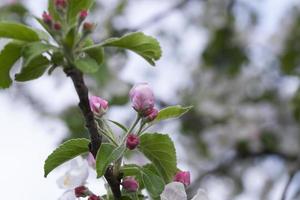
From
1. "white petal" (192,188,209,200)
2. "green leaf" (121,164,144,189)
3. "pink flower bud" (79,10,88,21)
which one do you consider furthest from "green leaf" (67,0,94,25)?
"white petal" (192,188,209,200)

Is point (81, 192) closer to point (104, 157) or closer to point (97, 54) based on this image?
point (104, 157)

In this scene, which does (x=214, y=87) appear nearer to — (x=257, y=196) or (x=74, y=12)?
(x=257, y=196)

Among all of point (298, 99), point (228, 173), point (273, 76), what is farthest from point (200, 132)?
point (298, 99)

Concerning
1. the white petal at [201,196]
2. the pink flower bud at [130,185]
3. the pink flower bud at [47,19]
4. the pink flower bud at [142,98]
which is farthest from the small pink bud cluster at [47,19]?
the white petal at [201,196]

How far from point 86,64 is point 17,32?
13 centimetres

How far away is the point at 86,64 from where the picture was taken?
43.1 inches

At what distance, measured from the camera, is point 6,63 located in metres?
1.14

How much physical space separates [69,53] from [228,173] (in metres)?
3.41

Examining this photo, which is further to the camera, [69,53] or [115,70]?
[115,70]

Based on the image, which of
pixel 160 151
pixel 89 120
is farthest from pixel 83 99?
pixel 160 151

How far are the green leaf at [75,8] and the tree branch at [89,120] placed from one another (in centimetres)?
11

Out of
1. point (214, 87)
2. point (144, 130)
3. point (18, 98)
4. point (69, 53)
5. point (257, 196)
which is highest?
point (69, 53)

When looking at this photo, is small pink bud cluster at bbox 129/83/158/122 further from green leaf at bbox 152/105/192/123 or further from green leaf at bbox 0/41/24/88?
green leaf at bbox 0/41/24/88

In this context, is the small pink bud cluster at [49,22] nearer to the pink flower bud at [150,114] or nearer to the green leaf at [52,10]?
the green leaf at [52,10]
